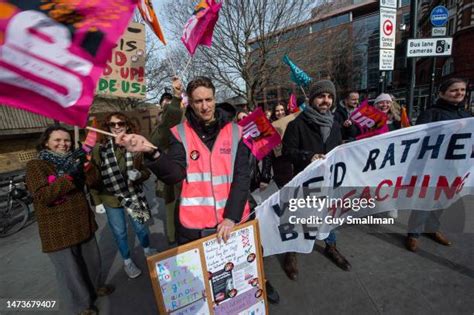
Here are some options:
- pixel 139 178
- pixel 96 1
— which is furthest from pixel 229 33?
pixel 96 1

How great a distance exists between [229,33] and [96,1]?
12.9 meters

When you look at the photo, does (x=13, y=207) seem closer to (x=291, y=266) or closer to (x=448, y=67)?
(x=291, y=266)

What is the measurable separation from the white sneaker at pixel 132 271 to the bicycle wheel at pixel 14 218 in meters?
3.28

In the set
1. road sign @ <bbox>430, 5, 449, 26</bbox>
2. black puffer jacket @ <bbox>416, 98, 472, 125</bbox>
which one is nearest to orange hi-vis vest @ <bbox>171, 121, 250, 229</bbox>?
black puffer jacket @ <bbox>416, 98, 472, 125</bbox>

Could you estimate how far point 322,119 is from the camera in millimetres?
2721

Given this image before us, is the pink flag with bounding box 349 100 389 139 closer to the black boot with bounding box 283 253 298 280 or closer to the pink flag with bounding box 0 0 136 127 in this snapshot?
the black boot with bounding box 283 253 298 280

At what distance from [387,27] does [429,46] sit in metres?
1.29

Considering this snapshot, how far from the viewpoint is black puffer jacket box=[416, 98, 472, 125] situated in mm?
2916

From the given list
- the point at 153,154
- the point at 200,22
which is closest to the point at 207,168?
the point at 153,154

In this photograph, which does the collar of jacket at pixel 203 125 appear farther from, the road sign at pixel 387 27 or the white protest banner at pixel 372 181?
the road sign at pixel 387 27

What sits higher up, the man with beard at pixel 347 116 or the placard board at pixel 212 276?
the man with beard at pixel 347 116

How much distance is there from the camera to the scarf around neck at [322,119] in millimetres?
2723

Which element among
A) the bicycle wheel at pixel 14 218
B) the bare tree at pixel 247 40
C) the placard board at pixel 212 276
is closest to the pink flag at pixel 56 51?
the placard board at pixel 212 276

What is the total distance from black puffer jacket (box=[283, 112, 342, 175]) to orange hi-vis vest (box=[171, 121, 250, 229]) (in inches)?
46.1
